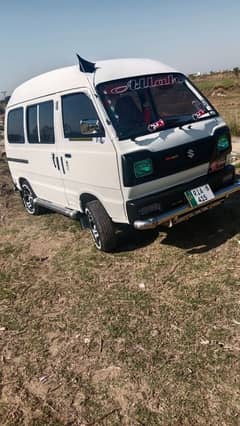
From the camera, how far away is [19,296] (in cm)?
459

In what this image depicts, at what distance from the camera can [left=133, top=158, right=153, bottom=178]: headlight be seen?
4278 mm

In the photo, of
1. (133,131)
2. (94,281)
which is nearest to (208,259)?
(94,281)

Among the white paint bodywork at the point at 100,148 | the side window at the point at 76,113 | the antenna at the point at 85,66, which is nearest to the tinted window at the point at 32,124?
the white paint bodywork at the point at 100,148

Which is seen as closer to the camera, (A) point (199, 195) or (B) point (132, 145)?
(B) point (132, 145)

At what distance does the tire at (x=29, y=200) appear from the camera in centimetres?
730

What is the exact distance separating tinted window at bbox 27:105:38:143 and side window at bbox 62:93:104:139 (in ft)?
3.52

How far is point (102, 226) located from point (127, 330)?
5.32ft

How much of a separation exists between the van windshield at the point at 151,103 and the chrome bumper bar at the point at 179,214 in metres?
0.94

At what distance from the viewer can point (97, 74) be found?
4785mm

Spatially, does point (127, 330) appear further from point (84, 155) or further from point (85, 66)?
point (85, 66)

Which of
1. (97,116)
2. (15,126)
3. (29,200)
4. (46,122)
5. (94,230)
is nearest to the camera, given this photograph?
(97,116)

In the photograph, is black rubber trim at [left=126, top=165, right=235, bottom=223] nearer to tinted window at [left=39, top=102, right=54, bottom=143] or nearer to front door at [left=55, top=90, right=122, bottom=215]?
front door at [left=55, top=90, right=122, bottom=215]

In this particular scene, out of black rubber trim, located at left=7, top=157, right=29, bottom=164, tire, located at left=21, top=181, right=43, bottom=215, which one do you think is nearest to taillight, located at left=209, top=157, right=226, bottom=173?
black rubber trim, located at left=7, top=157, right=29, bottom=164

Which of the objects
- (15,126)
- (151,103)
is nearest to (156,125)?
(151,103)
